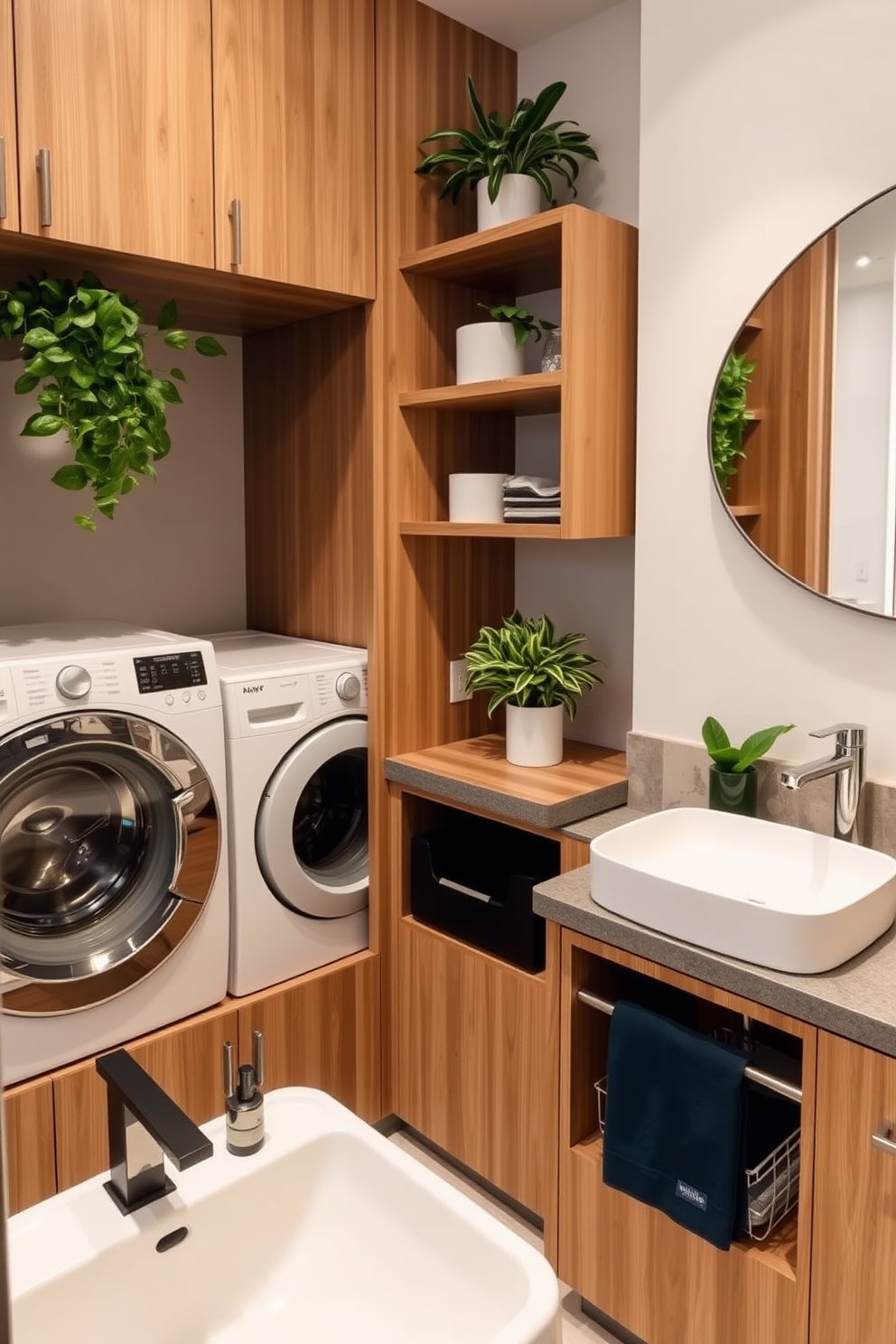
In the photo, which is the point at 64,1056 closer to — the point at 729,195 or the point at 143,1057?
the point at 143,1057

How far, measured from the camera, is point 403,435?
2449mm

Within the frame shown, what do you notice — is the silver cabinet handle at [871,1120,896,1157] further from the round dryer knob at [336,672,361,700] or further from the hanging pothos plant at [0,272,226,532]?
the hanging pothos plant at [0,272,226,532]

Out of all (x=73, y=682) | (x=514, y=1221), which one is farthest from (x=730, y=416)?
(x=514, y=1221)

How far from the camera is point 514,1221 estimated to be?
2275 mm

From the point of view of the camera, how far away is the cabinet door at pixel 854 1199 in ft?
4.83

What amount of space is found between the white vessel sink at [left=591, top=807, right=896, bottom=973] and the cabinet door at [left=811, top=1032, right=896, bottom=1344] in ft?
0.50

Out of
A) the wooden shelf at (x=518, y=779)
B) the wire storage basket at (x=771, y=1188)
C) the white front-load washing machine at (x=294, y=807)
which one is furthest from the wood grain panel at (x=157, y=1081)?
the wire storage basket at (x=771, y=1188)

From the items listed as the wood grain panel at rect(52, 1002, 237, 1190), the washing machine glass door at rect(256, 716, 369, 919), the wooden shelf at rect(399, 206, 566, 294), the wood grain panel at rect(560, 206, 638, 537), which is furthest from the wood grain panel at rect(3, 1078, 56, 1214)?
the wooden shelf at rect(399, 206, 566, 294)

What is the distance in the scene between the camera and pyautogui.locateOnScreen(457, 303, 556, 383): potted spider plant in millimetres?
2334

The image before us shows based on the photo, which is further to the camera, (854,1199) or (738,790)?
(738,790)

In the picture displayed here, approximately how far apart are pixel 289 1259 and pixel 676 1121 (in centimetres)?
69

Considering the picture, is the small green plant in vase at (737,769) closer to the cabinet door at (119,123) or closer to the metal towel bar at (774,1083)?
the metal towel bar at (774,1083)

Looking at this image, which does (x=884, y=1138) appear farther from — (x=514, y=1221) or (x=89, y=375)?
(x=89, y=375)

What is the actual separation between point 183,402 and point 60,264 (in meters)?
0.68
